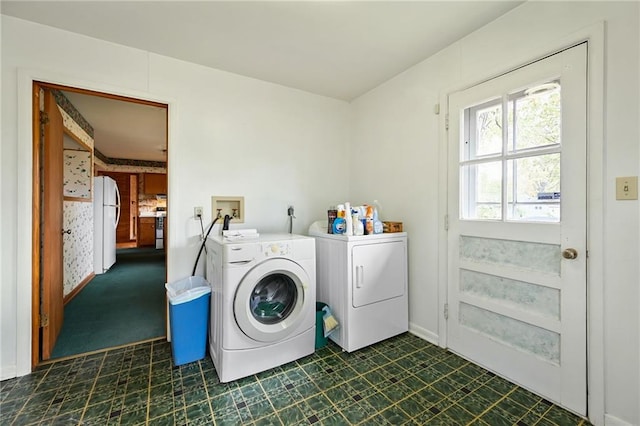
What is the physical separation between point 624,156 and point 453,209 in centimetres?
91

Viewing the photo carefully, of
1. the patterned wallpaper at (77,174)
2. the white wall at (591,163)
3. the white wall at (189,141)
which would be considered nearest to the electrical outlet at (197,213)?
the white wall at (189,141)

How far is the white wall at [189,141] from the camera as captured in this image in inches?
70.7

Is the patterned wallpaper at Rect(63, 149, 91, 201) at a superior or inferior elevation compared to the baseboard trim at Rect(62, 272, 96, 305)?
superior

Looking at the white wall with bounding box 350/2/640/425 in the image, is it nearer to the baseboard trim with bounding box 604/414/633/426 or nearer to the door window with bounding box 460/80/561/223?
the baseboard trim with bounding box 604/414/633/426

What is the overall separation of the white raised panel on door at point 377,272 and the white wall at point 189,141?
0.95 metres

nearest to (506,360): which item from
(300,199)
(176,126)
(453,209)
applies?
(453,209)

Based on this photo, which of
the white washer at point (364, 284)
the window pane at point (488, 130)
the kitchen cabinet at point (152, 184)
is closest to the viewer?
the window pane at point (488, 130)

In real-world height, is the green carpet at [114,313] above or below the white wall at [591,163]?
below

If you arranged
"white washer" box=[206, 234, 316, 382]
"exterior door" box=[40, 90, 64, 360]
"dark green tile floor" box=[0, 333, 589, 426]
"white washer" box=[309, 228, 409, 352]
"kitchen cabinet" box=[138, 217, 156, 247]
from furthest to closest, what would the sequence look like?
"kitchen cabinet" box=[138, 217, 156, 247], "white washer" box=[309, 228, 409, 352], "exterior door" box=[40, 90, 64, 360], "white washer" box=[206, 234, 316, 382], "dark green tile floor" box=[0, 333, 589, 426]

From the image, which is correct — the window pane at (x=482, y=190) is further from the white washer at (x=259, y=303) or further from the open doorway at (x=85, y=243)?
the open doorway at (x=85, y=243)

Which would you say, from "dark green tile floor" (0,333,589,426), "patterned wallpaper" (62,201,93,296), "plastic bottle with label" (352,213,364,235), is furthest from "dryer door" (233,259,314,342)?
"patterned wallpaper" (62,201,93,296)

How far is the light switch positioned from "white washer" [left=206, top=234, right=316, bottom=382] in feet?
5.55

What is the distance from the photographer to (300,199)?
2904 millimetres

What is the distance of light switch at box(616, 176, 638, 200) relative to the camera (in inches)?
50.9
